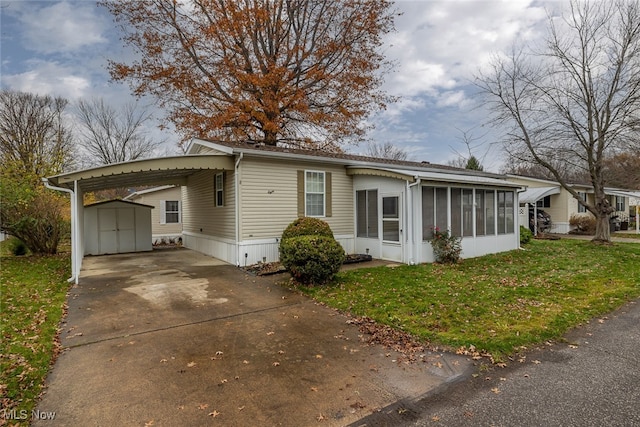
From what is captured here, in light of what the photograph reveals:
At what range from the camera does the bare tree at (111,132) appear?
2577 cm

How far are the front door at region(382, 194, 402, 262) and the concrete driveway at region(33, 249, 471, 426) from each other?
4423 mm

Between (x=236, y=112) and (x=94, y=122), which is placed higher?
(x=94, y=122)

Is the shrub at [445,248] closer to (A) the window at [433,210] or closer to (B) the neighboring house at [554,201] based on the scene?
(A) the window at [433,210]

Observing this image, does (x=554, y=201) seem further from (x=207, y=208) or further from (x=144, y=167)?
(x=144, y=167)

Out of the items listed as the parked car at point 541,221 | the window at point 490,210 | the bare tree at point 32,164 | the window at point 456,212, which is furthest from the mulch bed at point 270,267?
the parked car at point 541,221

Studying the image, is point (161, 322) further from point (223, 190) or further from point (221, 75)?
point (221, 75)

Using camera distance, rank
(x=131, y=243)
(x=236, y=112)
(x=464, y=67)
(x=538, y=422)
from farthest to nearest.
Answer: (x=236, y=112) → (x=464, y=67) → (x=131, y=243) → (x=538, y=422)

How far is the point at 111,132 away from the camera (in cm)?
2675

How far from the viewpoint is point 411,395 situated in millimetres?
3273

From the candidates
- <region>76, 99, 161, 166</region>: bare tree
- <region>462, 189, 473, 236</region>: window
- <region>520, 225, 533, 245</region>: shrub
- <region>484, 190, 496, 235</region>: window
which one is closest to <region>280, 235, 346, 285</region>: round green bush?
<region>462, 189, 473, 236</region>: window

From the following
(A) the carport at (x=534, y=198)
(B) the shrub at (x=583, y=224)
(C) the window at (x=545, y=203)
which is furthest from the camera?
(C) the window at (x=545, y=203)

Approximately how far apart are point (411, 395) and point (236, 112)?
15519 mm

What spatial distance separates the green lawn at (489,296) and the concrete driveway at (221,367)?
26.8 inches

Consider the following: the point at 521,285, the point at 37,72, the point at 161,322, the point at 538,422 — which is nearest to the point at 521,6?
the point at 521,285
